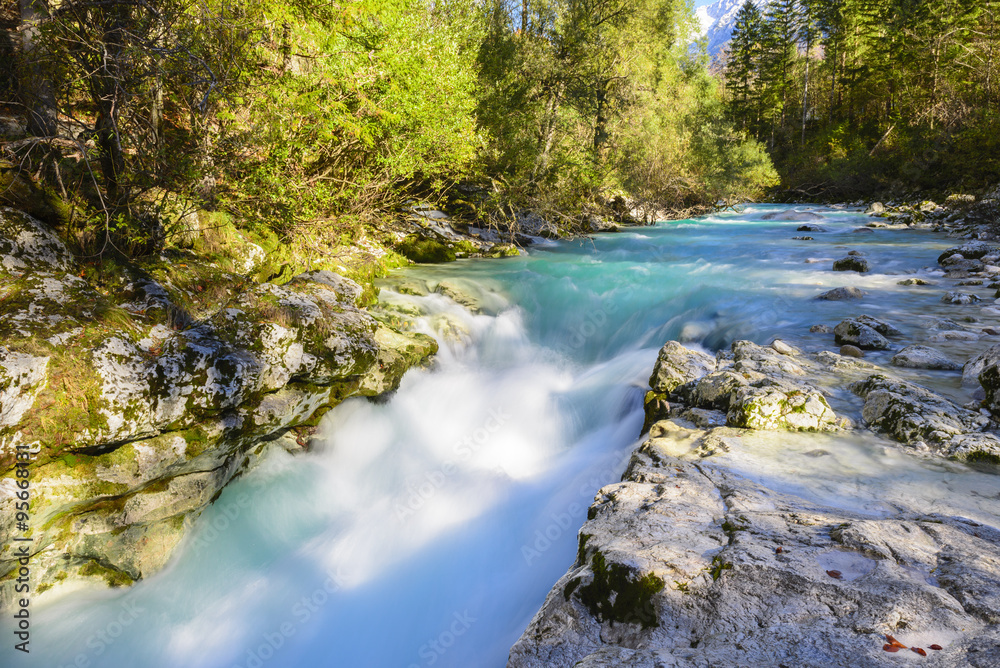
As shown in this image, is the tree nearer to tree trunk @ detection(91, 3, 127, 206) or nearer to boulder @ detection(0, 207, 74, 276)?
tree trunk @ detection(91, 3, 127, 206)

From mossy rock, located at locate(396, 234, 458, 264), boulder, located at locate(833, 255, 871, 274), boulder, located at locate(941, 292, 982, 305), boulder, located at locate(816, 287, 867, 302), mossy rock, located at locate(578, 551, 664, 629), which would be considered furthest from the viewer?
mossy rock, located at locate(396, 234, 458, 264)

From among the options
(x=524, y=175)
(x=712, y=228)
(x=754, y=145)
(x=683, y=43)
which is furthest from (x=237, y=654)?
(x=754, y=145)

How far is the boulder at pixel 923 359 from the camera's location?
5410 mm

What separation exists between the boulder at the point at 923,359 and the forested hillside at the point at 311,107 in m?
7.87

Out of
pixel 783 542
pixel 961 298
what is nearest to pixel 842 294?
pixel 961 298

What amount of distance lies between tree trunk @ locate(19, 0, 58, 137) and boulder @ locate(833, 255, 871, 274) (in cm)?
1494

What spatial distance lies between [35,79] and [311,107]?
124 inches

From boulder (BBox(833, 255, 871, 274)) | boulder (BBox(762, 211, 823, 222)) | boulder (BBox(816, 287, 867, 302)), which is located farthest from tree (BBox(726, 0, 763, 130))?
boulder (BBox(816, 287, 867, 302))

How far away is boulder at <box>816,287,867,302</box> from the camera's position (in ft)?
29.6

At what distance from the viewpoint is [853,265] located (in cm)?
1168

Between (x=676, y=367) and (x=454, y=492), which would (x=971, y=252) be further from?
(x=454, y=492)

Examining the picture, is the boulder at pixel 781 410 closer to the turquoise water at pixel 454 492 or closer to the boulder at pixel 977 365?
the turquoise water at pixel 454 492

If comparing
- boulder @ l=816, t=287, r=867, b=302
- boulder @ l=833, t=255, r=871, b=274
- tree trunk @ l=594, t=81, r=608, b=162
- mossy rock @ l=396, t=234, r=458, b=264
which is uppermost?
tree trunk @ l=594, t=81, r=608, b=162

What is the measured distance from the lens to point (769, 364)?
551cm
